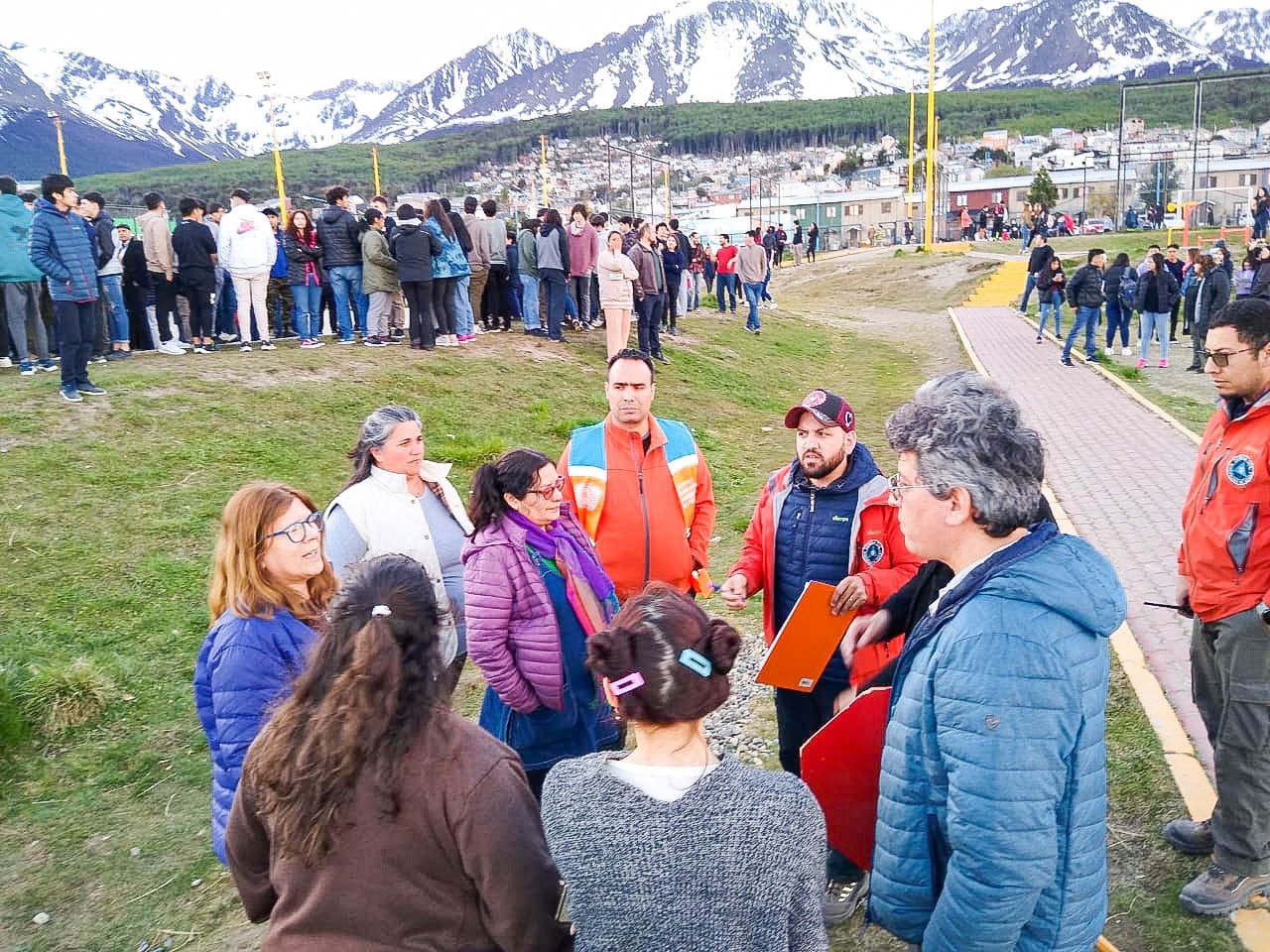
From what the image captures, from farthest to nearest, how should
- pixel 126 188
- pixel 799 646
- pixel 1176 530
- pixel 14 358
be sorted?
1. pixel 126 188
2. pixel 14 358
3. pixel 1176 530
4. pixel 799 646

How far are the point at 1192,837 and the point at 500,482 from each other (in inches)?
110

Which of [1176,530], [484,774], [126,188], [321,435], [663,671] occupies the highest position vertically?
[126,188]

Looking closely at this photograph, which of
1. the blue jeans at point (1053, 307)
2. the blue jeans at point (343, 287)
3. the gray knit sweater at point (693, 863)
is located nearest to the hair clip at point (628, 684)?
the gray knit sweater at point (693, 863)

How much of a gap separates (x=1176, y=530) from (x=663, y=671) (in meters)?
7.06

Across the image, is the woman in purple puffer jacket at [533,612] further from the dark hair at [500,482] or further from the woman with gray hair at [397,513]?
the woman with gray hair at [397,513]

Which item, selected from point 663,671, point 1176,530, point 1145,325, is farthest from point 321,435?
point 1145,325

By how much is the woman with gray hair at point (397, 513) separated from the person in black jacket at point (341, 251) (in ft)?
25.9

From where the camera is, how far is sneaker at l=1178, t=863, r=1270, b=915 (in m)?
3.23

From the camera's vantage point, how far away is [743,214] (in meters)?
73.9

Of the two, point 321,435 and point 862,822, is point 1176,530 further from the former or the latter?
point 321,435

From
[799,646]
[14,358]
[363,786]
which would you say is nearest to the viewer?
[363,786]

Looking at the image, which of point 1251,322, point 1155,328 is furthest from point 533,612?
point 1155,328

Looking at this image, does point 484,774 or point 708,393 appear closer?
point 484,774

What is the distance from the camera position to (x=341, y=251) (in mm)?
11602
